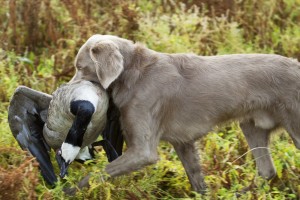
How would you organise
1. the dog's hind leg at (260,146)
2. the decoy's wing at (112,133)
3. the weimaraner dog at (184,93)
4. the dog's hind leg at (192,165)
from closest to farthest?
the weimaraner dog at (184,93) < the decoy's wing at (112,133) < the dog's hind leg at (192,165) < the dog's hind leg at (260,146)

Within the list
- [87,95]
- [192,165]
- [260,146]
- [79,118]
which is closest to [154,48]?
[260,146]

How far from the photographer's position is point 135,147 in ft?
16.7

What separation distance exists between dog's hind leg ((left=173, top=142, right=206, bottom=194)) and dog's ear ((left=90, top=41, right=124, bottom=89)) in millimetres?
873

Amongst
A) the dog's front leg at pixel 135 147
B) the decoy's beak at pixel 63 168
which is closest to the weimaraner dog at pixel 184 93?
the dog's front leg at pixel 135 147

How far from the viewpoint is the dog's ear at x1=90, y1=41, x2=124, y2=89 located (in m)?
5.00

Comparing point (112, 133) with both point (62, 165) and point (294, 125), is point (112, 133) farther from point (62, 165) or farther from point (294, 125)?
point (294, 125)

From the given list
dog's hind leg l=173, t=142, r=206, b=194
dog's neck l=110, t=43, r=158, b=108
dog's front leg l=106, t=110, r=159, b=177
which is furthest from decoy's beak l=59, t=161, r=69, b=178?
dog's hind leg l=173, t=142, r=206, b=194

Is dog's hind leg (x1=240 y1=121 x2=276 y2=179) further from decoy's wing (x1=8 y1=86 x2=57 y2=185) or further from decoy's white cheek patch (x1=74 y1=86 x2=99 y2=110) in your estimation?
decoy's wing (x1=8 y1=86 x2=57 y2=185)

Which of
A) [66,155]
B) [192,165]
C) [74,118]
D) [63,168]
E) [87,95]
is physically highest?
[87,95]

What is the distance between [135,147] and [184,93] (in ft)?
1.82

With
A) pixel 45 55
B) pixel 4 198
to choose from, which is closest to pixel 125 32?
pixel 45 55

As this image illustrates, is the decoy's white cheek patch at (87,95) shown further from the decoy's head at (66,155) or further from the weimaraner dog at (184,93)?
the decoy's head at (66,155)

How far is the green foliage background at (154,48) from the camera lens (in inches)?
205

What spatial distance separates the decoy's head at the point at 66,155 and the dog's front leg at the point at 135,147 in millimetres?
251
